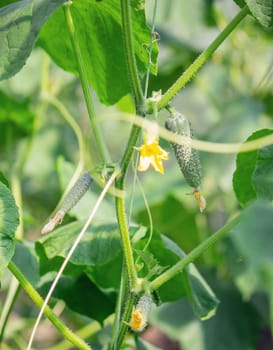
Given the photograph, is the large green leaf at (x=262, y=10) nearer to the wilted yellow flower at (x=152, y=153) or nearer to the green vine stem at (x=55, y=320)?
the wilted yellow flower at (x=152, y=153)

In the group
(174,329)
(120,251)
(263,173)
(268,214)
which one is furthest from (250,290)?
(268,214)

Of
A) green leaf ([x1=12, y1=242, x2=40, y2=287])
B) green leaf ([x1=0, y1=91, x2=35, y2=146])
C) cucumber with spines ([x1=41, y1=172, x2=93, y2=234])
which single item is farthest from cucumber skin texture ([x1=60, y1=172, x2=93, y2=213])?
green leaf ([x1=0, y1=91, x2=35, y2=146])

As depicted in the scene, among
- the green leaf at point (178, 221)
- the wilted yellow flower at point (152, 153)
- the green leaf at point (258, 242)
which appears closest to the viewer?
the green leaf at point (258, 242)

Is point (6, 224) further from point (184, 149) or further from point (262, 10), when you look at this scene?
point (262, 10)

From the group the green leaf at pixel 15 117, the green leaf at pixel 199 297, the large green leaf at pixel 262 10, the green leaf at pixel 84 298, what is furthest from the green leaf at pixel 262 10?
the green leaf at pixel 15 117

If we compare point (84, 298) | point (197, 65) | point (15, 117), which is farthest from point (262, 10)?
point (15, 117)

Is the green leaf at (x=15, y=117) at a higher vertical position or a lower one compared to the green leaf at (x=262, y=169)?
lower
